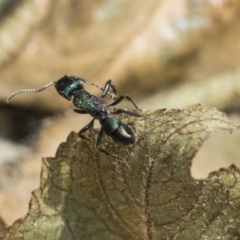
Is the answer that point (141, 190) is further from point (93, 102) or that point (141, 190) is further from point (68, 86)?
point (68, 86)

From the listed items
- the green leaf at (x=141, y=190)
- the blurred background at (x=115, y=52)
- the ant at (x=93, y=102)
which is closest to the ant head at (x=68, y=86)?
the ant at (x=93, y=102)

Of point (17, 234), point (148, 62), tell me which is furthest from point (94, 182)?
point (148, 62)

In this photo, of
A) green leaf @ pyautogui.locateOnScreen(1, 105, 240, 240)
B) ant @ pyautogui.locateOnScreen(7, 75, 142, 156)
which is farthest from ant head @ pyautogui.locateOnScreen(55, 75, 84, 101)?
green leaf @ pyautogui.locateOnScreen(1, 105, 240, 240)

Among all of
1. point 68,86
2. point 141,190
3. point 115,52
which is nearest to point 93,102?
point 68,86

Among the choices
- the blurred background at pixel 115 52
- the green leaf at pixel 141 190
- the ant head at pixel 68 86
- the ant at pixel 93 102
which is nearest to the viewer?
the green leaf at pixel 141 190

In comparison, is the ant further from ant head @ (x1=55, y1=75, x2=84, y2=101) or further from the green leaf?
the green leaf

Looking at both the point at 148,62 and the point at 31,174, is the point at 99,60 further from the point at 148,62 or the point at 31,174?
the point at 31,174

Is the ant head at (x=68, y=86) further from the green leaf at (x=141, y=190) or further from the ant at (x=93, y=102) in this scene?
the green leaf at (x=141, y=190)
